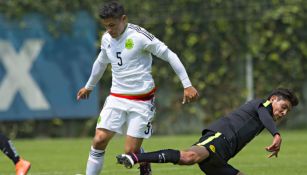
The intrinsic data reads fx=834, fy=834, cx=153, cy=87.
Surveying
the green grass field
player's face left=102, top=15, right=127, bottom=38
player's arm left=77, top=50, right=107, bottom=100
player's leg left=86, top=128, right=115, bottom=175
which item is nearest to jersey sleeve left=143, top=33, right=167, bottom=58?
player's face left=102, top=15, right=127, bottom=38

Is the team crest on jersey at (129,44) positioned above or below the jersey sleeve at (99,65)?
above

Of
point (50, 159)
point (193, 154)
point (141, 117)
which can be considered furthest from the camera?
point (50, 159)

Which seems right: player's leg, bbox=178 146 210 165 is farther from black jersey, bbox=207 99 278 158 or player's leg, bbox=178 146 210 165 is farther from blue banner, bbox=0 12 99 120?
blue banner, bbox=0 12 99 120

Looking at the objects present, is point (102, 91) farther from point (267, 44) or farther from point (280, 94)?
point (280, 94)

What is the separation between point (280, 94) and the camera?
327 inches

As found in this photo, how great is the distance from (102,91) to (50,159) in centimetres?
669

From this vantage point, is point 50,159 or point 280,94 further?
point 50,159

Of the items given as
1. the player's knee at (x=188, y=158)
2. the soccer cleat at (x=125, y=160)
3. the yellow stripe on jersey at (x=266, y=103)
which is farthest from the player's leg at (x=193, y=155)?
the yellow stripe on jersey at (x=266, y=103)

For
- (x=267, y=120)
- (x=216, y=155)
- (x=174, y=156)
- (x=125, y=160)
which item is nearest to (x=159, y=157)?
(x=174, y=156)

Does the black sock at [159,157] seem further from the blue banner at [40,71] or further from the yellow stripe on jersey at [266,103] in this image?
the blue banner at [40,71]

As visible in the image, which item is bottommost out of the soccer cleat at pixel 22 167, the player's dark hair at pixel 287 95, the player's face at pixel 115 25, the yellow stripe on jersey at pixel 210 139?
the soccer cleat at pixel 22 167

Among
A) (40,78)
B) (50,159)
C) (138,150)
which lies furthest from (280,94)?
(40,78)

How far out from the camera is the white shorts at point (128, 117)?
8742mm

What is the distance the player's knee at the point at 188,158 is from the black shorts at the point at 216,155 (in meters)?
0.16
